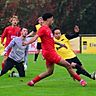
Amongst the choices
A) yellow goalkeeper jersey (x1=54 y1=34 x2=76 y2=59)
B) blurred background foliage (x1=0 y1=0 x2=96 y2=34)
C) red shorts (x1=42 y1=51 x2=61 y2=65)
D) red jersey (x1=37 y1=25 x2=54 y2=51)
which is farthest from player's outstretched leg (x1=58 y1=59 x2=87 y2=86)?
blurred background foliage (x1=0 y1=0 x2=96 y2=34)

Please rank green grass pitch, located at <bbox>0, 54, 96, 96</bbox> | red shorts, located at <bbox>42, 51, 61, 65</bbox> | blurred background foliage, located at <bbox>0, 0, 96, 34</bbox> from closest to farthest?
green grass pitch, located at <bbox>0, 54, 96, 96</bbox> < red shorts, located at <bbox>42, 51, 61, 65</bbox> < blurred background foliage, located at <bbox>0, 0, 96, 34</bbox>

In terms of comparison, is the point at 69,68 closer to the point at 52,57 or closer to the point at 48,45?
the point at 52,57

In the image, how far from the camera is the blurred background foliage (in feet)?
167

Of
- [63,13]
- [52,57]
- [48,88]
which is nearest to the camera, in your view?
[52,57]

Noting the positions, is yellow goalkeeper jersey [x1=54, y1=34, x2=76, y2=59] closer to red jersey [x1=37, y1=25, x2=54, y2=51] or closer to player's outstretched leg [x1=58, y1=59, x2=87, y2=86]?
player's outstretched leg [x1=58, y1=59, x2=87, y2=86]

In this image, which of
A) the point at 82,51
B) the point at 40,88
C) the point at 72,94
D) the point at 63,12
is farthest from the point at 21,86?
the point at 63,12

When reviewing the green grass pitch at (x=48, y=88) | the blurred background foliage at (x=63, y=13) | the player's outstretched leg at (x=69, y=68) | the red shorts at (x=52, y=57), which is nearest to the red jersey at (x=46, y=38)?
the red shorts at (x=52, y=57)

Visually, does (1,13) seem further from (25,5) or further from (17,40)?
(17,40)

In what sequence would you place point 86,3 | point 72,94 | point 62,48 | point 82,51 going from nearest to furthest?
1. point 72,94
2. point 62,48
3. point 82,51
4. point 86,3

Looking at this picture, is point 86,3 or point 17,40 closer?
point 17,40

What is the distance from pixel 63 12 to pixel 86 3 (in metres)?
2.38

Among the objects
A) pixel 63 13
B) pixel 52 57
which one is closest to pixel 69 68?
pixel 52 57

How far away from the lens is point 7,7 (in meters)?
52.1

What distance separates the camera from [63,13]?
168 feet
